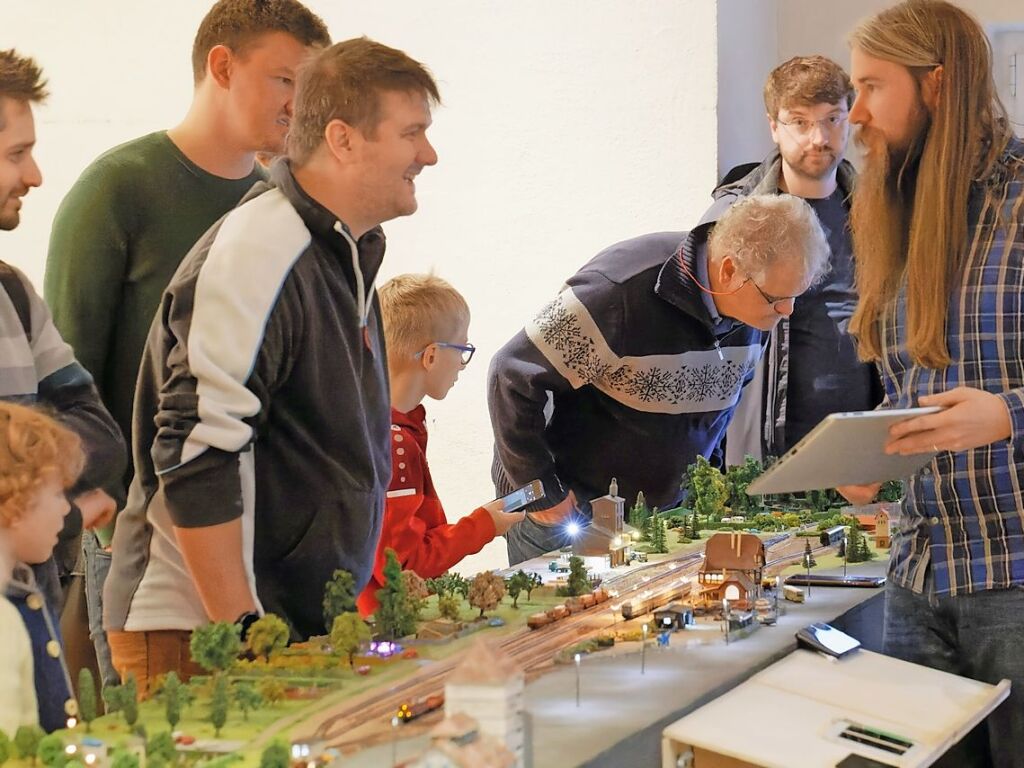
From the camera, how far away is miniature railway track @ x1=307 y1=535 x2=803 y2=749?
2.41 m

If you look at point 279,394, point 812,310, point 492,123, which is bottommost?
point 812,310

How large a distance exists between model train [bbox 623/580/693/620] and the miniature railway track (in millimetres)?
33

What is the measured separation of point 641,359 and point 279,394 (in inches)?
70.7

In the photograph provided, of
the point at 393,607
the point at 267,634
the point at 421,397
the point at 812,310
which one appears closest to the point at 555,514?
the point at 421,397

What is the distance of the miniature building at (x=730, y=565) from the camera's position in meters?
3.27

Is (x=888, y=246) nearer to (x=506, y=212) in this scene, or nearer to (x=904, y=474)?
(x=904, y=474)

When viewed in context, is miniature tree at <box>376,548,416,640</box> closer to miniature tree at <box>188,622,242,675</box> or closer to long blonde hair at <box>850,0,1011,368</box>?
miniature tree at <box>188,622,242,675</box>

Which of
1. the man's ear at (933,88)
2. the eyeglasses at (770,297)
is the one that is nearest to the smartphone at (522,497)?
the eyeglasses at (770,297)

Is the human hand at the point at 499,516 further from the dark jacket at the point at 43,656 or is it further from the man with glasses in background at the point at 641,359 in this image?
the dark jacket at the point at 43,656

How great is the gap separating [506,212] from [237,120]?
3118 mm

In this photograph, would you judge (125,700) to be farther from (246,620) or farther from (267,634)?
(246,620)

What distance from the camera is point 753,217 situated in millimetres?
4203

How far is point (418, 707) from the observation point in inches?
95.6

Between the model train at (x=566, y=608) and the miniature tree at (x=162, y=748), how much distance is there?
1.09 metres
